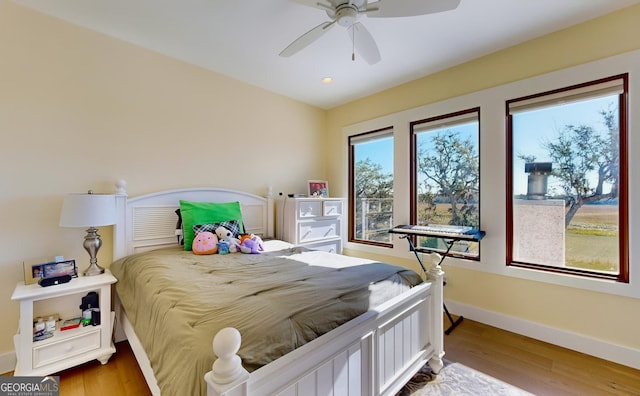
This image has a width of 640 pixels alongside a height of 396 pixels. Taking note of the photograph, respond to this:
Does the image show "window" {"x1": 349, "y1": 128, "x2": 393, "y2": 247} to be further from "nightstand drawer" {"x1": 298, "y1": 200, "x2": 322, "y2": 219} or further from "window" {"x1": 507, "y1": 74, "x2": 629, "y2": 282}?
"window" {"x1": 507, "y1": 74, "x2": 629, "y2": 282}

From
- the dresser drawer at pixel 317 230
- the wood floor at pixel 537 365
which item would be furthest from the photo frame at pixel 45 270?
the wood floor at pixel 537 365

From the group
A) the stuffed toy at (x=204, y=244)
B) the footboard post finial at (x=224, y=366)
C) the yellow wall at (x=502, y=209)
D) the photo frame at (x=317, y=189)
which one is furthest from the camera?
the photo frame at (x=317, y=189)

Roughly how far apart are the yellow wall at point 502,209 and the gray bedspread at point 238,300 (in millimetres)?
1326

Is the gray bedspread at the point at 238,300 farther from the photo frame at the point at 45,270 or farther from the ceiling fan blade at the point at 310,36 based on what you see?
the ceiling fan blade at the point at 310,36

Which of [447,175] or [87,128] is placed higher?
[87,128]

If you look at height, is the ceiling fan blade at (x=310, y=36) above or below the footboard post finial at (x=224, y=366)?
above

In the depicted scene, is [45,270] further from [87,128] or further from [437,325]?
[437,325]

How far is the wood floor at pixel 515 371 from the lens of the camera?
172 centimetres

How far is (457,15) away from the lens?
6.68ft

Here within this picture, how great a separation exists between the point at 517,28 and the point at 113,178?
363 cm

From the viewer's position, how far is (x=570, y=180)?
7.44 feet

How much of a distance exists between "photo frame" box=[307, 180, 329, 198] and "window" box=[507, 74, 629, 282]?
2145 mm

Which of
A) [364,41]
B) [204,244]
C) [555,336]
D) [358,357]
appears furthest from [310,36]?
[555,336]

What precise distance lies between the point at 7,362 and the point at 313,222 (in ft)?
8.96
